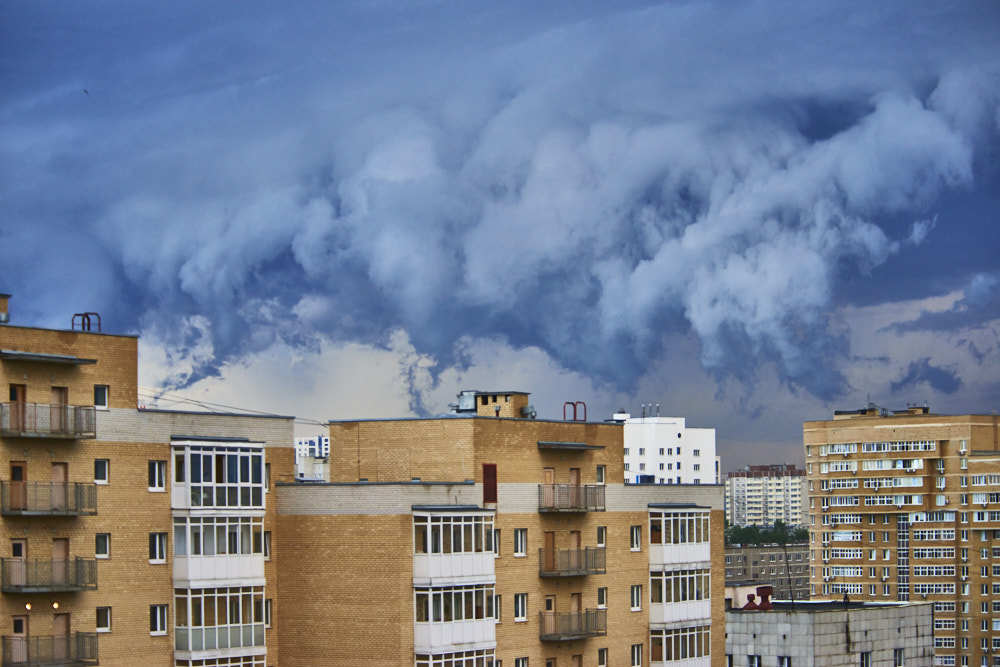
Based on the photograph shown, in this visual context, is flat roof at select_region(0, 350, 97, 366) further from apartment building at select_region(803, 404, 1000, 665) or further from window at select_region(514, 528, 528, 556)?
apartment building at select_region(803, 404, 1000, 665)

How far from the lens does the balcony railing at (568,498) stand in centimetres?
7238

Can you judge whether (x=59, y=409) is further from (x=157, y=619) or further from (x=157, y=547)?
(x=157, y=619)

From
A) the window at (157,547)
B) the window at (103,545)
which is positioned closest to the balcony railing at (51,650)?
the window at (103,545)

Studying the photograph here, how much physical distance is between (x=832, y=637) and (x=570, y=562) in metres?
33.8

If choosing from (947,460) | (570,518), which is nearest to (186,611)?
(570,518)

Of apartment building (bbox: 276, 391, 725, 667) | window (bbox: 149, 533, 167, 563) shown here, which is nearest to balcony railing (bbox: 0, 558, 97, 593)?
window (bbox: 149, 533, 167, 563)

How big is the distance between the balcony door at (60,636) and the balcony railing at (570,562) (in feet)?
76.8

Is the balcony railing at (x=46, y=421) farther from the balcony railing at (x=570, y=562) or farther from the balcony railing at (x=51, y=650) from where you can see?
the balcony railing at (x=570, y=562)

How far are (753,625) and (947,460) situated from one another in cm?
4888

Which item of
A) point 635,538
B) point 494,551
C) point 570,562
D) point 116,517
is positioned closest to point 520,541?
point 494,551

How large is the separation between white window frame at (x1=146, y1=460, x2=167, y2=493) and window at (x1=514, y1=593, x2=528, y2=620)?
18466mm

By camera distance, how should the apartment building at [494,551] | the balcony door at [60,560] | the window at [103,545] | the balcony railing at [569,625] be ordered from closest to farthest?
the balcony door at [60,560] < the window at [103,545] < the apartment building at [494,551] < the balcony railing at [569,625]

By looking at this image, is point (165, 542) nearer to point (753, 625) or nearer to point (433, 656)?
point (433, 656)

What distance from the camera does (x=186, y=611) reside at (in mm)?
59406
